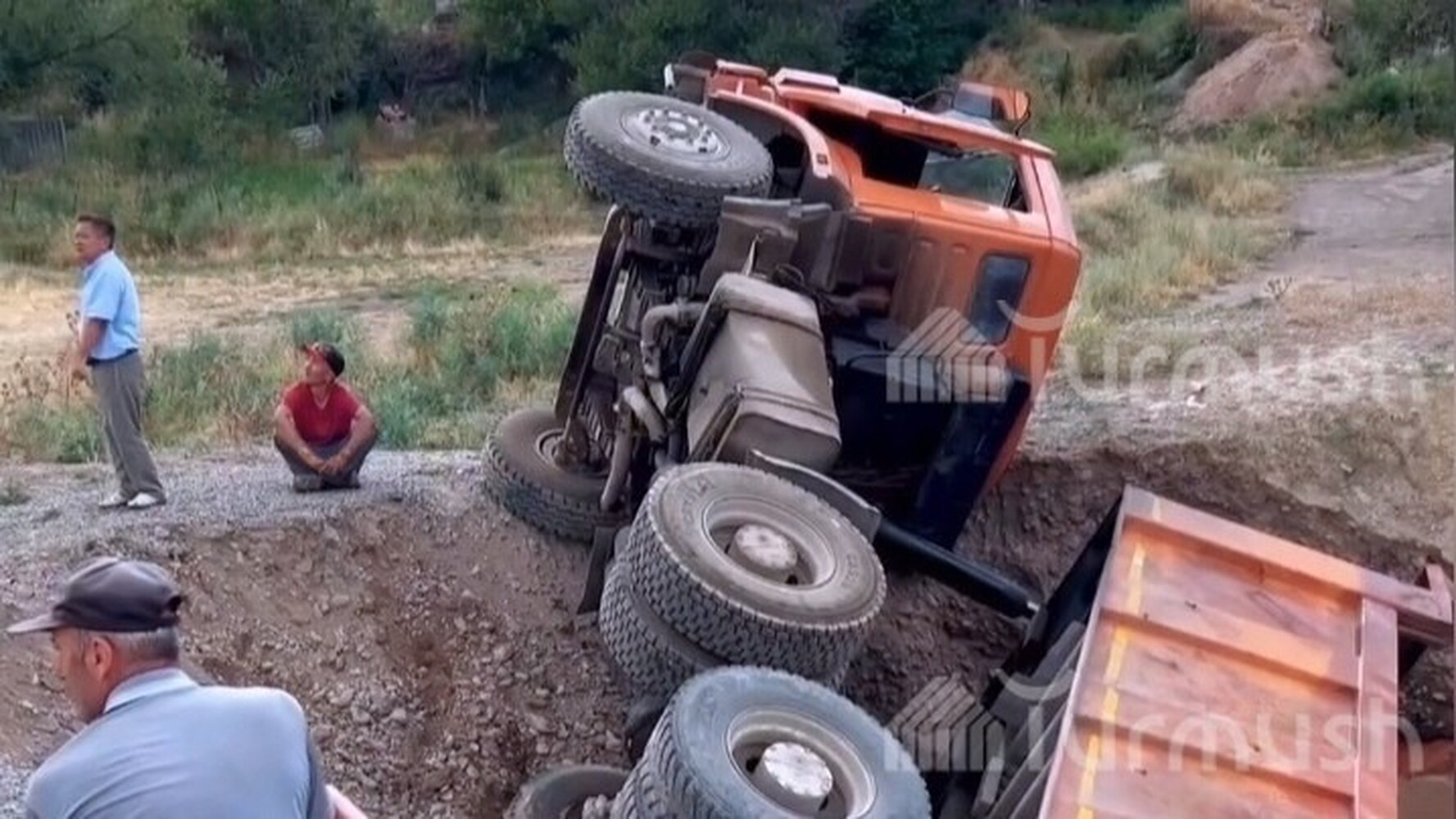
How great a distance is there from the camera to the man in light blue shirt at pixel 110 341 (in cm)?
817

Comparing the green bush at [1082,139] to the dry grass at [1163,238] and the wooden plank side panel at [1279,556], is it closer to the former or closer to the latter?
the dry grass at [1163,238]

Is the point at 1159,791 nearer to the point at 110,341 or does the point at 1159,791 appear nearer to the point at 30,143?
the point at 110,341

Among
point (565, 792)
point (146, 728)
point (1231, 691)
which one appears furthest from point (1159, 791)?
point (146, 728)

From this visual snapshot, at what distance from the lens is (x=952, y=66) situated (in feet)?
120

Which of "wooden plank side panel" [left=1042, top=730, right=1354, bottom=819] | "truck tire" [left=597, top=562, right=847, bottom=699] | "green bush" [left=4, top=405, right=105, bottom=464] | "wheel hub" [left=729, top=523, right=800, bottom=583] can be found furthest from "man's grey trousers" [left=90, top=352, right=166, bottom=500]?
"wooden plank side panel" [left=1042, top=730, right=1354, bottom=819]

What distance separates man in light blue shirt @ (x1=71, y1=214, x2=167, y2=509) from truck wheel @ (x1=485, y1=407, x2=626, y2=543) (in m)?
1.54

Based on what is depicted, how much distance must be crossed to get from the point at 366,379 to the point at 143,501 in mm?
6088

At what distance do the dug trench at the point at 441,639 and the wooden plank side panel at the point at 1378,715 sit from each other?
222 cm

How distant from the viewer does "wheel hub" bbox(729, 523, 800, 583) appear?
6289 mm

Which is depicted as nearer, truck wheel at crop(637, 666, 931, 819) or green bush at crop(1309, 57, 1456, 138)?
truck wheel at crop(637, 666, 931, 819)

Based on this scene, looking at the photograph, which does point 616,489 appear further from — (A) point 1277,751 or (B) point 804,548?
(A) point 1277,751

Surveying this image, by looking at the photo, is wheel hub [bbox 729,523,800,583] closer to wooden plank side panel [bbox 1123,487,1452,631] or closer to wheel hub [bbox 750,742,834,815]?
wheel hub [bbox 750,742,834,815]

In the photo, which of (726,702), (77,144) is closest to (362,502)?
(726,702)

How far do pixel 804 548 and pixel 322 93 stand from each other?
32702 millimetres
